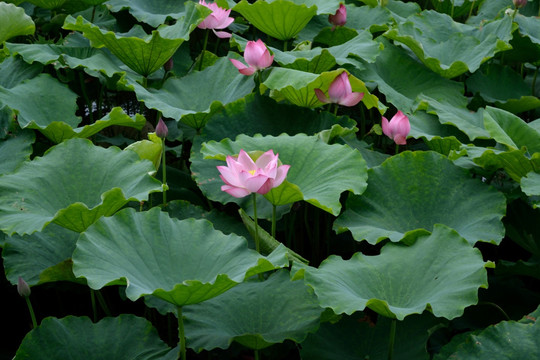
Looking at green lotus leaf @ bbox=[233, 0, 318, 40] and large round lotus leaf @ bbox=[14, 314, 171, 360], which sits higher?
green lotus leaf @ bbox=[233, 0, 318, 40]

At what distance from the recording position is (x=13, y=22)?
2.16 metres

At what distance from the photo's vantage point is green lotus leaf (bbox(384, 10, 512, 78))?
2.19m

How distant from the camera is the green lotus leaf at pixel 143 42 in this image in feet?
6.35

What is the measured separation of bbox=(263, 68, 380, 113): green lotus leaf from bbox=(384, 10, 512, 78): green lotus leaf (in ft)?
1.26

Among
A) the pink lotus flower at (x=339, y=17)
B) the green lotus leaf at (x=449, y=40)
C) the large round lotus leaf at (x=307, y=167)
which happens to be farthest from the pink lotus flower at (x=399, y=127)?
the pink lotus flower at (x=339, y=17)

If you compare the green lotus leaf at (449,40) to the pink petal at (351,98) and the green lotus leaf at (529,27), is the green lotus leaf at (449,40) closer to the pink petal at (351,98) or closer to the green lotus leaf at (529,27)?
the green lotus leaf at (529,27)

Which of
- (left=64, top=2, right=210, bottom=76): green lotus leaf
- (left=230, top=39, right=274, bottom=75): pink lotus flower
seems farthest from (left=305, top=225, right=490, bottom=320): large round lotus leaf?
(left=64, top=2, right=210, bottom=76): green lotus leaf

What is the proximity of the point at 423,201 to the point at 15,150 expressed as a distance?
1.09m

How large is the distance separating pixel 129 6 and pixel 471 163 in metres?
1.41

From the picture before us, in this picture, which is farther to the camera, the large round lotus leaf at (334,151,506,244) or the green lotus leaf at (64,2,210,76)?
the green lotus leaf at (64,2,210,76)

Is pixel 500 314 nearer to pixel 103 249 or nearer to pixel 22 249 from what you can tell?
pixel 103 249

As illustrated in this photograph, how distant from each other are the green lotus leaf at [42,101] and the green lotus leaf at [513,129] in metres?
1.20

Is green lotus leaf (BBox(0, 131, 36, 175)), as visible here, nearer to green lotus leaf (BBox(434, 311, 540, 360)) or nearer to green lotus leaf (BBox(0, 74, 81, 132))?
green lotus leaf (BBox(0, 74, 81, 132))

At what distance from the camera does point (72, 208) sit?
1327mm
